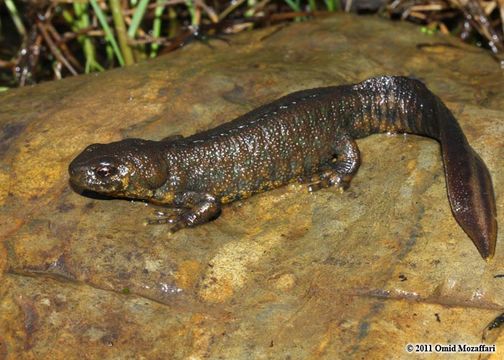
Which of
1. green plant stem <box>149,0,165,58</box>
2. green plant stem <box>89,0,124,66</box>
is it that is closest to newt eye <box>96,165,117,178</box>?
green plant stem <box>89,0,124,66</box>

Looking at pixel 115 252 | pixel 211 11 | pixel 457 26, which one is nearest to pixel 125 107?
pixel 115 252

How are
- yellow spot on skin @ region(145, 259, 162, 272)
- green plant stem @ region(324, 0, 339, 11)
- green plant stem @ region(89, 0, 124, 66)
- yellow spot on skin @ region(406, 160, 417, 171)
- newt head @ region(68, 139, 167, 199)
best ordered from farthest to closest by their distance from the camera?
green plant stem @ region(324, 0, 339, 11)
green plant stem @ region(89, 0, 124, 66)
yellow spot on skin @ region(406, 160, 417, 171)
newt head @ region(68, 139, 167, 199)
yellow spot on skin @ region(145, 259, 162, 272)

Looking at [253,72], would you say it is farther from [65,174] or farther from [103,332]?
[103,332]

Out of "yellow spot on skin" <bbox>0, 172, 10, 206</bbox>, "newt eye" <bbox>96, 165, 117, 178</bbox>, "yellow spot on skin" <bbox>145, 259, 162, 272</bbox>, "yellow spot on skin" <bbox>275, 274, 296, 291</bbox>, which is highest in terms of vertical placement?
"newt eye" <bbox>96, 165, 117, 178</bbox>

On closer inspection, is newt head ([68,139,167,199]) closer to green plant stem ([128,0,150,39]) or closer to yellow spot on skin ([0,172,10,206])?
yellow spot on skin ([0,172,10,206])

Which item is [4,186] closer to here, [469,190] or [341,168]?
[341,168]

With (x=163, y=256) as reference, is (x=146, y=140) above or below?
above

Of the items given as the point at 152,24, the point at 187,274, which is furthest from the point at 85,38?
the point at 187,274
